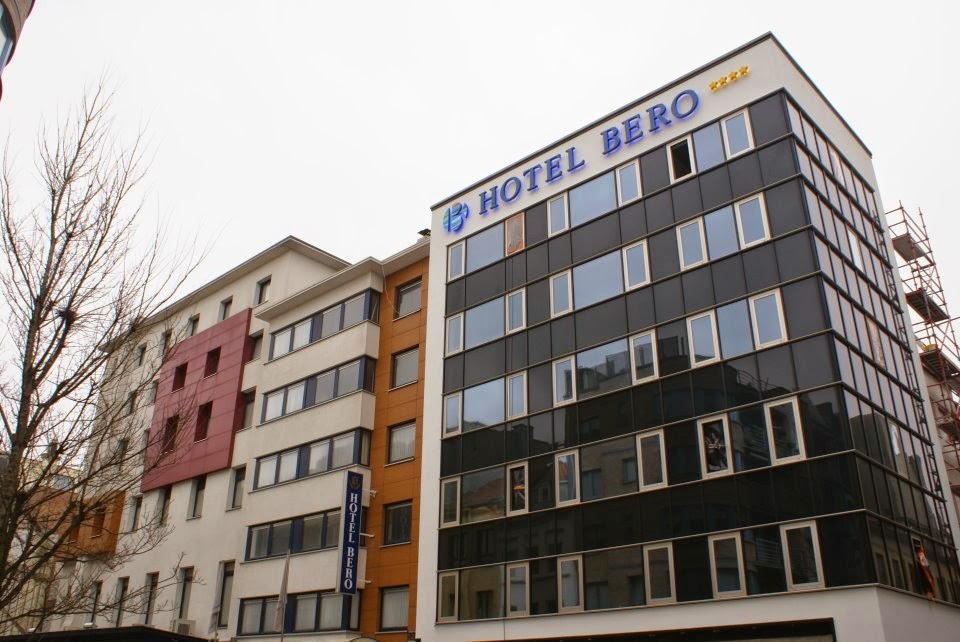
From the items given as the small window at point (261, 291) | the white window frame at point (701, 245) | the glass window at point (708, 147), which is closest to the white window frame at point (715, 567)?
the white window frame at point (701, 245)

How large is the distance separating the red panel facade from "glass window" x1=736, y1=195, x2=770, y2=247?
26.3 metres

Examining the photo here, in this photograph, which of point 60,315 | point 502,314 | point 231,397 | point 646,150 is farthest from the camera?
point 231,397

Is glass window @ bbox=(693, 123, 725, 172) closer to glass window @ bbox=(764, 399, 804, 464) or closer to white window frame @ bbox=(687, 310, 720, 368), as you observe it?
white window frame @ bbox=(687, 310, 720, 368)

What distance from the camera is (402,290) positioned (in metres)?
37.8

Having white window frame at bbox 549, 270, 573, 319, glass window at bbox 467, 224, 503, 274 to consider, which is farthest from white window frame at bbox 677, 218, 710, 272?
glass window at bbox 467, 224, 503, 274

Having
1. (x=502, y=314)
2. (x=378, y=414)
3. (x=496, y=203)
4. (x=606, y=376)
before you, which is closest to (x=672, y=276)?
(x=606, y=376)

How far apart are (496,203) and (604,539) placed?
575 inches

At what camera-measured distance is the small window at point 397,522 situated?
32438mm

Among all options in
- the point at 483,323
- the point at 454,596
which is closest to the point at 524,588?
the point at 454,596

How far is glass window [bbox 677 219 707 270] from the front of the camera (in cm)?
2633

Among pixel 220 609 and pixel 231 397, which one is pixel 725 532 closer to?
pixel 220 609

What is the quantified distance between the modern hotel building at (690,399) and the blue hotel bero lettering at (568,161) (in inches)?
3.4

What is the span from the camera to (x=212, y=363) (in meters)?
45.6

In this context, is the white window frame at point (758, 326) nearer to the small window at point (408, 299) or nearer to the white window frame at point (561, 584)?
the white window frame at point (561, 584)
